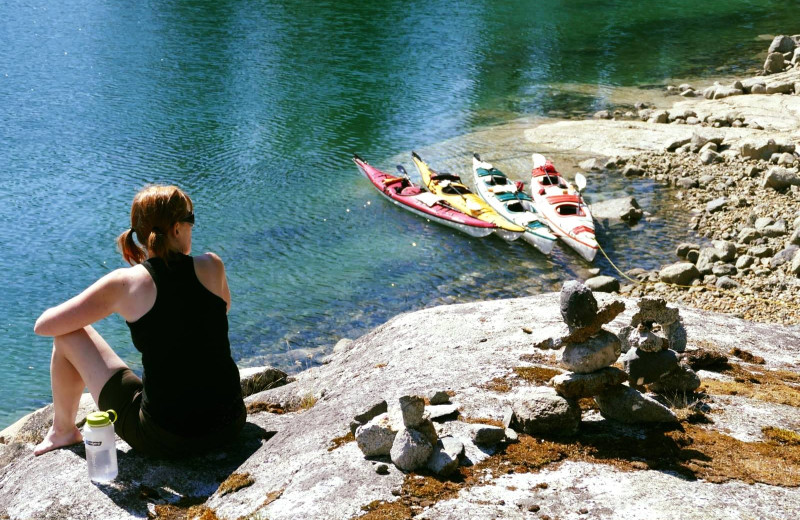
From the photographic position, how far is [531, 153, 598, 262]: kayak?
72.9ft

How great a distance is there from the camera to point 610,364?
20.1ft

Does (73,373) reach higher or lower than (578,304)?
lower

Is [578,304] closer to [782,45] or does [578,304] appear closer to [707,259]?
[707,259]

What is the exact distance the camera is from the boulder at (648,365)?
6.64 meters

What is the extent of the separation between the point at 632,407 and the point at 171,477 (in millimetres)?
3616

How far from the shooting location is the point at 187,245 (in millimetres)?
6527

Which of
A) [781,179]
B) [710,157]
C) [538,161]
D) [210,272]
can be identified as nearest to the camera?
[210,272]

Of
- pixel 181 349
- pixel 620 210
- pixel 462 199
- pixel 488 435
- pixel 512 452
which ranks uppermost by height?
pixel 181 349

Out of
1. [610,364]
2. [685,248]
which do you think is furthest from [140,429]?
[685,248]

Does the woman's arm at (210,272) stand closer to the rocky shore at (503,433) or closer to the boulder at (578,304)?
the rocky shore at (503,433)

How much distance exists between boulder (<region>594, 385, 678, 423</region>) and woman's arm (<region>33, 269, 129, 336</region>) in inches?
150

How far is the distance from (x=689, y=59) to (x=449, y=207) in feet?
88.4

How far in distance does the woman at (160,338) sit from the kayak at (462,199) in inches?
684

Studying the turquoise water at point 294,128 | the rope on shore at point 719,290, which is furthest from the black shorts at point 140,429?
the rope on shore at point 719,290
